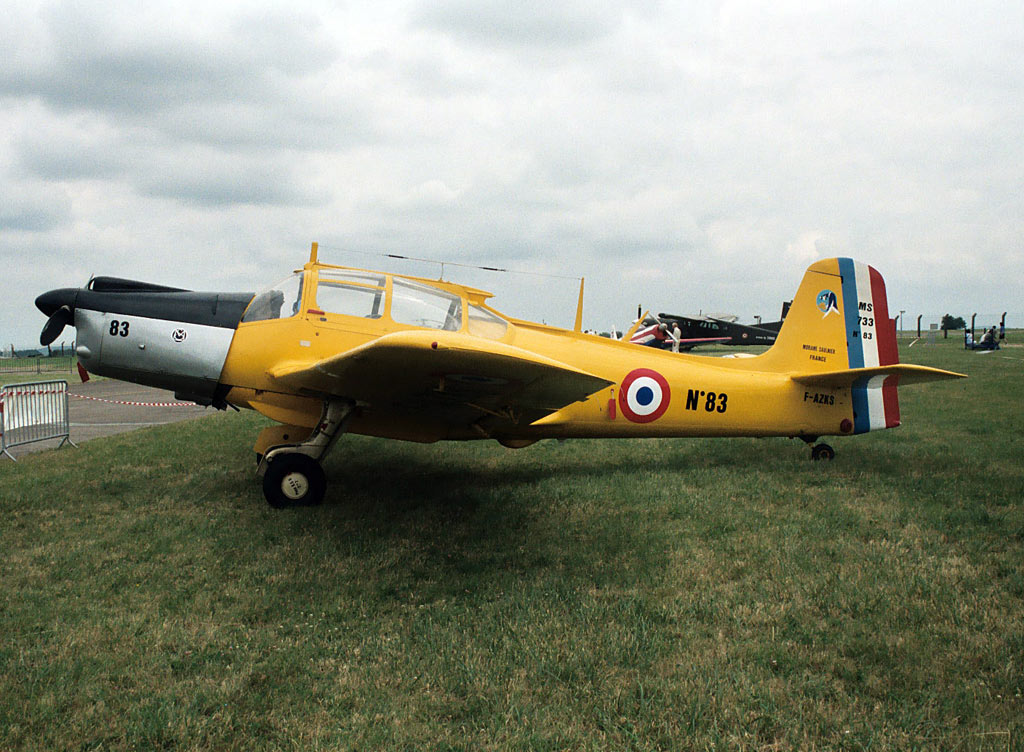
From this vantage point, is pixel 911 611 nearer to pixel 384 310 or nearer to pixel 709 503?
pixel 709 503

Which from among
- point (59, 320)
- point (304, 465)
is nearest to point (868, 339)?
point (304, 465)

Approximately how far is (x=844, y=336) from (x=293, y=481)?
20.9 ft

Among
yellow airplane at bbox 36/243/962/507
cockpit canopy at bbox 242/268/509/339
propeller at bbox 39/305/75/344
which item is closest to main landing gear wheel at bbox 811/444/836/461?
yellow airplane at bbox 36/243/962/507

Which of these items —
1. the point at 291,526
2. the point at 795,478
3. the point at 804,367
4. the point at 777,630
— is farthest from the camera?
the point at 804,367

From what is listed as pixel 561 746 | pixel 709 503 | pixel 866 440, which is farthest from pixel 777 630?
pixel 866 440

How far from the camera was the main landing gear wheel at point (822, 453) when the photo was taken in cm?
726

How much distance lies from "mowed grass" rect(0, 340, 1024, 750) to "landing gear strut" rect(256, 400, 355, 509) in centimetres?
18

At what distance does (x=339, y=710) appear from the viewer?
2617 millimetres

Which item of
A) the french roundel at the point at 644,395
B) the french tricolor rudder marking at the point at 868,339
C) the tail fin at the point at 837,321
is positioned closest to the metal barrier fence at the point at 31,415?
the french roundel at the point at 644,395

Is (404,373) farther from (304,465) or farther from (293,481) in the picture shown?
(293,481)

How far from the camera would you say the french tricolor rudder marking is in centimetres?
721

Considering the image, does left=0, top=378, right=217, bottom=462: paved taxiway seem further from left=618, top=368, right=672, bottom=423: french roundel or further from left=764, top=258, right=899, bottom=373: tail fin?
left=764, top=258, right=899, bottom=373: tail fin

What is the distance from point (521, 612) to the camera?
3475mm

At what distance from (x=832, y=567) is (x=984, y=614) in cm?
84
